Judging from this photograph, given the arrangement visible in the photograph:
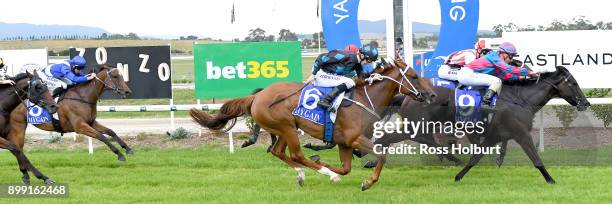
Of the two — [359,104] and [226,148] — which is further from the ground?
[359,104]

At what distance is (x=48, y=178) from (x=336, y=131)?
3300 mm

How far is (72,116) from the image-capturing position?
11234 millimetres

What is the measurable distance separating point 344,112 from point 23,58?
7287 millimetres

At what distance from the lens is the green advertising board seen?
1258cm

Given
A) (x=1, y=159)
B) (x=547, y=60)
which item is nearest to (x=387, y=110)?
(x=547, y=60)

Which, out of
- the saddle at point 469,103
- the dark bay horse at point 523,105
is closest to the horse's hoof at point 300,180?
the dark bay horse at point 523,105

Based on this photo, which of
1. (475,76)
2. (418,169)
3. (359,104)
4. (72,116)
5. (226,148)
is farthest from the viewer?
(226,148)

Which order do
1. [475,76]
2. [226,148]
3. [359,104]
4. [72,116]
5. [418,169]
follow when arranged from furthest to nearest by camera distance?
[226,148]
[72,116]
[418,169]
[475,76]
[359,104]

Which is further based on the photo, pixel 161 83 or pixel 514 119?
pixel 161 83

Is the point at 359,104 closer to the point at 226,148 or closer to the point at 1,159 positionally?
the point at 226,148

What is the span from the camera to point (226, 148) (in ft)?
41.2

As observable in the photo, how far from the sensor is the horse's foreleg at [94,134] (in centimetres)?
1100

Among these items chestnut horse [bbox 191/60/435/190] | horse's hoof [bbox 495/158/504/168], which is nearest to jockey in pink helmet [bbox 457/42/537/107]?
chestnut horse [bbox 191/60/435/190]

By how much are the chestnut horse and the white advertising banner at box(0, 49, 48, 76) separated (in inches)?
238
